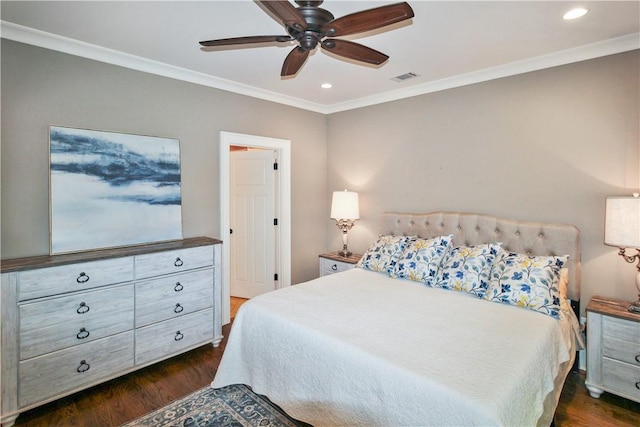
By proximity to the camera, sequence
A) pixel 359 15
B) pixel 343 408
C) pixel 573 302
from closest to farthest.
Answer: pixel 359 15
pixel 343 408
pixel 573 302

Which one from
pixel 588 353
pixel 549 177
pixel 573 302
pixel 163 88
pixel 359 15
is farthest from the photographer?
pixel 163 88

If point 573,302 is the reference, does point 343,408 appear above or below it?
below

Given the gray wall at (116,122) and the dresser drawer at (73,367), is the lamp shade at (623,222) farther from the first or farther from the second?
the dresser drawer at (73,367)

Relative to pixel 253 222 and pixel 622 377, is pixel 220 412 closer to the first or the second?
pixel 253 222

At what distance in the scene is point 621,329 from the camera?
2.26 m

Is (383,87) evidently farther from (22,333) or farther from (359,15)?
(22,333)

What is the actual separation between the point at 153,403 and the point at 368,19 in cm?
283

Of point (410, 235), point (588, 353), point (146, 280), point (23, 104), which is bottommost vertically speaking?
point (588, 353)

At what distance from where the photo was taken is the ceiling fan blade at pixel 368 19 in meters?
1.50

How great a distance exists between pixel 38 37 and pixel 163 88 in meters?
0.92

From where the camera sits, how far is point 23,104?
2402 millimetres

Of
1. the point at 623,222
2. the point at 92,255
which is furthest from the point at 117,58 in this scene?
the point at 623,222

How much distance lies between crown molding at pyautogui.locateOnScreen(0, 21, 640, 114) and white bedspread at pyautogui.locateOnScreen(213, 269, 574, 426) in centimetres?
210

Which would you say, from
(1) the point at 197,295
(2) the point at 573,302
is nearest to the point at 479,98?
(2) the point at 573,302
